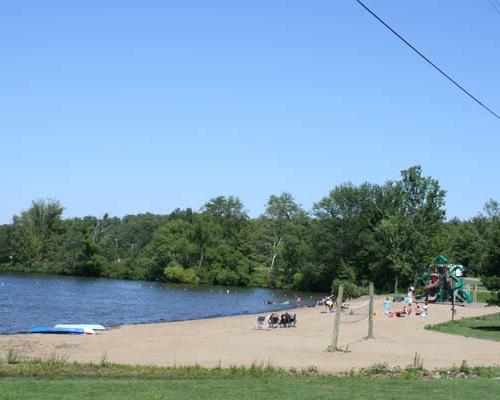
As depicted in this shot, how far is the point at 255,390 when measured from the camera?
13.0m

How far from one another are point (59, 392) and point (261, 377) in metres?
5.72

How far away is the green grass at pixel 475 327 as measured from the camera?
3181cm

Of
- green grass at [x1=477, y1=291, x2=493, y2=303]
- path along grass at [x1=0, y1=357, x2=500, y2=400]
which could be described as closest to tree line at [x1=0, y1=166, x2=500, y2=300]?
green grass at [x1=477, y1=291, x2=493, y2=303]

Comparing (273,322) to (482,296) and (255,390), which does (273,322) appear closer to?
(255,390)

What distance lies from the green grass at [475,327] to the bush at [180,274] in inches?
3157

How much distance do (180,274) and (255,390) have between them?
107 meters

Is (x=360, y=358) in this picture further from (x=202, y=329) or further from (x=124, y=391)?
(x=202, y=329)

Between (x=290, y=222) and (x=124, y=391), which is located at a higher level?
(x=290, y=222)

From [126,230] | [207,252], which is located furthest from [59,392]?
[126,230]

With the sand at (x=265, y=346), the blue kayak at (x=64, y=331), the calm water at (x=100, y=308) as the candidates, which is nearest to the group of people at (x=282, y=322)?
the sand at (x=265, y=346)

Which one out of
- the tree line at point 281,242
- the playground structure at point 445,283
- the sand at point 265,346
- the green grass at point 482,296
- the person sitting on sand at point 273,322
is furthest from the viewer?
the tree line at point 281,242

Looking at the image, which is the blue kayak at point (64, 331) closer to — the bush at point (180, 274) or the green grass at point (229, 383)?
the green grass at point (229, 383)

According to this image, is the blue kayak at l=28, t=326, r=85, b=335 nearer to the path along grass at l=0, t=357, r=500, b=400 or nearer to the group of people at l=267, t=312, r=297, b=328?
the group of people at l=267, t=312, r=297, b=328

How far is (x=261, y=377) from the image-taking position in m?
16.5
